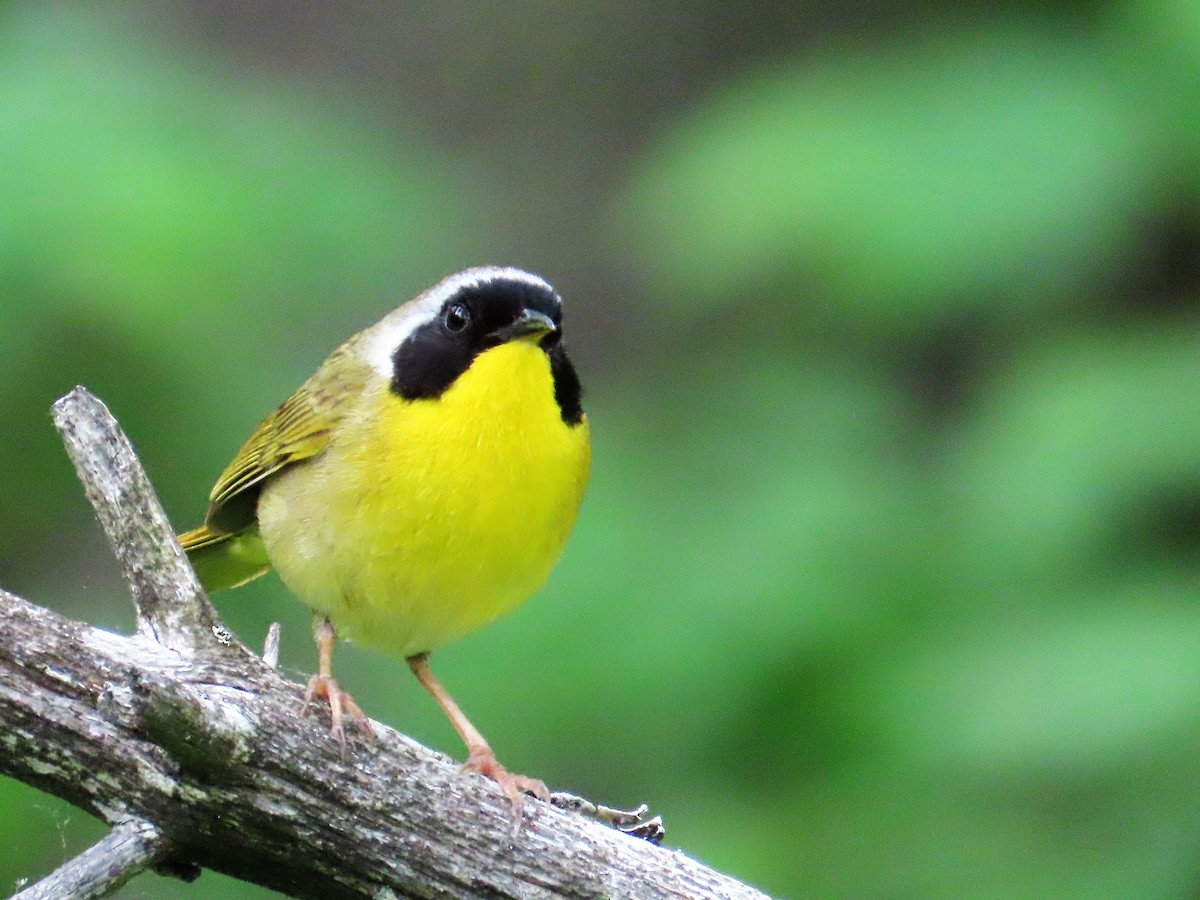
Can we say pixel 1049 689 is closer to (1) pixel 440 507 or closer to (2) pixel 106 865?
(1) pixel 440 507

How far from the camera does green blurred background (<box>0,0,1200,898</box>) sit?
4.63 m

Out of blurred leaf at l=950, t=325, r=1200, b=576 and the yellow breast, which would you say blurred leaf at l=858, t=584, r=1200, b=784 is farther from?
the yellow breast

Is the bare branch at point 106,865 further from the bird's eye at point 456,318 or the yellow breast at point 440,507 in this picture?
the bird's eye at point 456,318

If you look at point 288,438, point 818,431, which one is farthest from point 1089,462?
point 288,438

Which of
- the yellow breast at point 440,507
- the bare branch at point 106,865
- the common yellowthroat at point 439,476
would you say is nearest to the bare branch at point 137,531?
the bare branch at point 106,865

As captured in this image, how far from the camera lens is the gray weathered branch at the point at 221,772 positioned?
276 centimetres

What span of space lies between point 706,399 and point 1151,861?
241 centimetres

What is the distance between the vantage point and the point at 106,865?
8.88ft

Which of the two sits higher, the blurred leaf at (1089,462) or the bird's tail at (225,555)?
the blurred leaf at (1089,462)

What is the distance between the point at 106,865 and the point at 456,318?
5.72 feet

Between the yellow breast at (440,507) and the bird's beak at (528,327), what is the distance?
1.1 inches

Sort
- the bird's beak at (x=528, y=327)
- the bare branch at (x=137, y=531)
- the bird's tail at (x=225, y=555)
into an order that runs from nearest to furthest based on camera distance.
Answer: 1. the bare branch at (x=137, y=531)
2. the bird's beak at (x=528, y=327)
3. the bird's tail at (x=225, y=555)

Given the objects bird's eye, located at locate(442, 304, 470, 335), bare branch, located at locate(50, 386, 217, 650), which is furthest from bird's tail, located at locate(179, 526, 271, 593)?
bare branch, located at locate(50, 386, 217, 650)

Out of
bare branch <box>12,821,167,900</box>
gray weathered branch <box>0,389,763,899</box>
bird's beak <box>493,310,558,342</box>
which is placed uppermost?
bird's beak <box>493,310,558,342</box>
